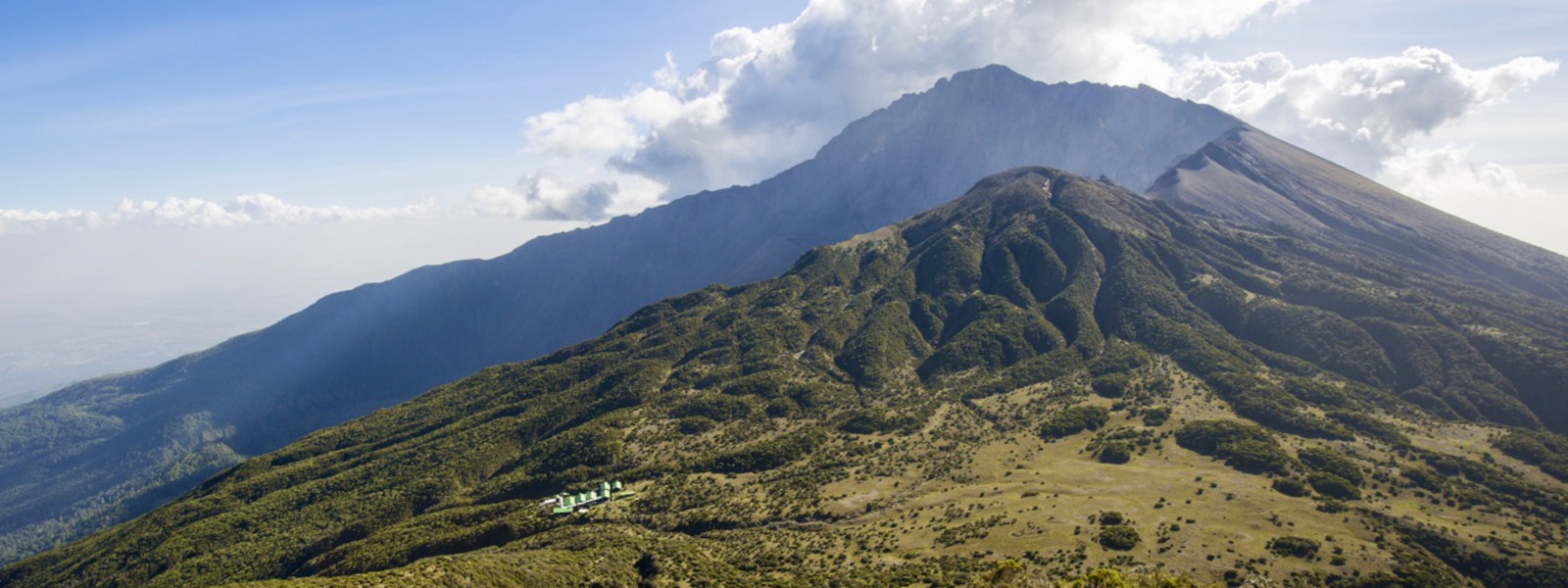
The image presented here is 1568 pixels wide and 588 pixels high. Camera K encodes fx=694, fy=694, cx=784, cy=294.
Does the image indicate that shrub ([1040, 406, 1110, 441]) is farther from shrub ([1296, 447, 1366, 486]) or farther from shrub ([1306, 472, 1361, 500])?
shrub ([1306, 472, 1361, 500])

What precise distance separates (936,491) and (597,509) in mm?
75925

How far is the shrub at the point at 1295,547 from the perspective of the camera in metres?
112

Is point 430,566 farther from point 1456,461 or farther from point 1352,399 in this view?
point 1352,399

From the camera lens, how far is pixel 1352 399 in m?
196

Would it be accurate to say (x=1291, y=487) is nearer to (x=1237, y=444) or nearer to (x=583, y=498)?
(x=1237, y=444)

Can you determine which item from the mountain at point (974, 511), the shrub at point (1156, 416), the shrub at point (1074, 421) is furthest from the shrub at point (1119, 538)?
the shrub at point (1156, 416)

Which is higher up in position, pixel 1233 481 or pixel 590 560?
pixel 590 560

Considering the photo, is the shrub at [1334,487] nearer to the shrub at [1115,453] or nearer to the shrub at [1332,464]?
the shrub at [1332,464]

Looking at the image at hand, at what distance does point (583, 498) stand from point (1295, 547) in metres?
138

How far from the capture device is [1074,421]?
186m

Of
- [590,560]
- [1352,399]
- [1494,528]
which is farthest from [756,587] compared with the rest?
[1352,399]

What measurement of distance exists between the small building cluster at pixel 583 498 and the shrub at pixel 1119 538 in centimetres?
10168

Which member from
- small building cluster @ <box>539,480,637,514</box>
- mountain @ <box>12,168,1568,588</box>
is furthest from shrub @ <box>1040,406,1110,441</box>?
small building cluster @ <box>539,480,637,514</box>

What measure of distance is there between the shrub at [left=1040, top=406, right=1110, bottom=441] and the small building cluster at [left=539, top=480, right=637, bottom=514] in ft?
358
